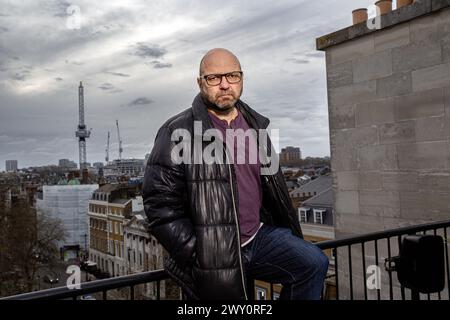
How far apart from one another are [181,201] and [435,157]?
354 cm

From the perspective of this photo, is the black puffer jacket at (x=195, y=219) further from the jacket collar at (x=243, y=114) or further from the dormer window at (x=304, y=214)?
the dormer window at (x=304, y=214)

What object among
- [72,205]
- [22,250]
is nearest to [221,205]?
[22,250]

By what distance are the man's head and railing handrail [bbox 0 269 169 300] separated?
923mm

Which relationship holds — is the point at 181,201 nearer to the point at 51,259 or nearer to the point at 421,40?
the point at 421,40

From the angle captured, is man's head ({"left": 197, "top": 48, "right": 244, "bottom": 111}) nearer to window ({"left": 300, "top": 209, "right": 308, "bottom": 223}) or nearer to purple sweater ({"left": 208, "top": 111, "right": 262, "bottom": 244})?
purple sweater ({"left": 208, "top": 111, "right": 262, "bottom": 244})

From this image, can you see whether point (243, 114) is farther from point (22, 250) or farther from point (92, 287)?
point (22, 250)

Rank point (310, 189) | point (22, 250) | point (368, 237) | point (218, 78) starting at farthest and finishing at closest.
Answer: point (22, 250), point (310, 189), point (368, 237), point (218, 78)

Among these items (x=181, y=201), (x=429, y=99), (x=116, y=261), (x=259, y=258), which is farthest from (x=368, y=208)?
(x=116, y=261)

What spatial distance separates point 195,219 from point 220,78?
28.2 inches

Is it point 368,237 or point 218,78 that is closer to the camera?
point 218,78

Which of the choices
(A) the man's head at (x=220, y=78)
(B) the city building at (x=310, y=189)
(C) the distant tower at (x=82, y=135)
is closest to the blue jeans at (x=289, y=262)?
(A) the man's head at (x=220, y=78)

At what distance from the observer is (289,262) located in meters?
2.10

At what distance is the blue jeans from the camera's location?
2.10 m

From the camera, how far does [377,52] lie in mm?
5047
